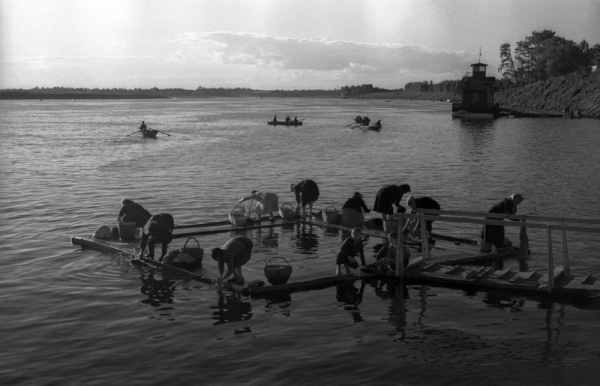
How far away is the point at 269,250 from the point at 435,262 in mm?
5934

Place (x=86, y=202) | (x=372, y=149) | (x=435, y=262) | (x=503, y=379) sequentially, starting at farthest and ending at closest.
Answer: (x=372, y=149) → (x=86, y=202) → (x=435, y=262) → (x=503, y=379)

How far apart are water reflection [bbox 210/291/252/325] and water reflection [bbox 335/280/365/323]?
257cm

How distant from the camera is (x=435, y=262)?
2262cm

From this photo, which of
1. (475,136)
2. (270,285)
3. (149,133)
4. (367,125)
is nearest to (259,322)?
(270,285)

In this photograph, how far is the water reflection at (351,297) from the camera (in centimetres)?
1873

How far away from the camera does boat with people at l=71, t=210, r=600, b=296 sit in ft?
64.7

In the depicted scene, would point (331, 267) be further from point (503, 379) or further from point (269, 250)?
point (503, 379)

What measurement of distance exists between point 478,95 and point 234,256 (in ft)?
395

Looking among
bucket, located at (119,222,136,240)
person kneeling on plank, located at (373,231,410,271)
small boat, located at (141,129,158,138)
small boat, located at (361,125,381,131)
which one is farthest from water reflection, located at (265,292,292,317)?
small boat, located at (361,125,381,131)

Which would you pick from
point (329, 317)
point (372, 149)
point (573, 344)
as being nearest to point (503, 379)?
point (573, 344)

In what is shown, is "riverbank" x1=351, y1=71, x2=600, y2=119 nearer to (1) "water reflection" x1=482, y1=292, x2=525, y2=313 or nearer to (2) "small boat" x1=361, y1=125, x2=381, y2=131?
(2) "small boat" x1=361, y1=125, x2=381, y2=131

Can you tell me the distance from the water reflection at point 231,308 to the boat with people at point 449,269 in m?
0.33

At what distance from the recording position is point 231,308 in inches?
742

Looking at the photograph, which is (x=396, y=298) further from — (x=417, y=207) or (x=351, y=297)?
(x=417, y=207)
